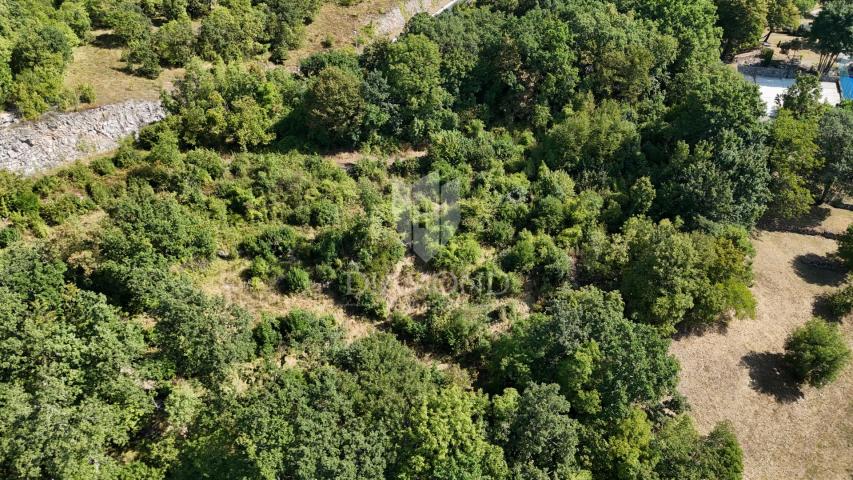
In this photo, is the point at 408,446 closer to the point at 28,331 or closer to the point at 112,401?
the point at 112,401

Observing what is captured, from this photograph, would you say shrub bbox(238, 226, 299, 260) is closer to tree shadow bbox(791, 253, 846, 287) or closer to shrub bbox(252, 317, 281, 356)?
shrub bbox(252, 317, 281, 356)

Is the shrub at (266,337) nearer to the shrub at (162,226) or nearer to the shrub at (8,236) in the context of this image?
the shrub at (162,226)

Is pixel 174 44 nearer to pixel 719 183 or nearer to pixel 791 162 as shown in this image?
pixel 719 183

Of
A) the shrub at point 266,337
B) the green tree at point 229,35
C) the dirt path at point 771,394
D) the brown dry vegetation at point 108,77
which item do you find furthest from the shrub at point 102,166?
the dirt path at point 771,394

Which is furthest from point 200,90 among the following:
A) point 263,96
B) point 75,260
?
point 75,260

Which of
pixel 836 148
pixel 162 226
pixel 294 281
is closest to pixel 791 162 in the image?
pixel 836 148

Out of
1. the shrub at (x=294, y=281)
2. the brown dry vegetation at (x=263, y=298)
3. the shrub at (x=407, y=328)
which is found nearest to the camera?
the brown dry vegetation at (x=263, y=298)

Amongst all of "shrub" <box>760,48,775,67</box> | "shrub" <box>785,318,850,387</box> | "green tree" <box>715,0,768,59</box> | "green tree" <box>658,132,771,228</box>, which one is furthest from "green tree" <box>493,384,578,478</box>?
"shrub" <box>760,48,775,67</box>
